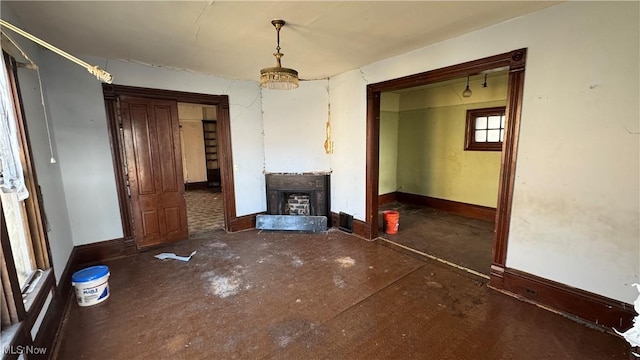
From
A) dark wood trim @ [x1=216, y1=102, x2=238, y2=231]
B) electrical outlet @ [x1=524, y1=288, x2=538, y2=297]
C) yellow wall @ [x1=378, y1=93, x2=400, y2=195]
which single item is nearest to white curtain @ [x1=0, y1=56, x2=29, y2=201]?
dark wood trim @ [x1=216, y1=102, x2=238, y2=231]

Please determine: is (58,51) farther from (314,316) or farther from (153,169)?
(153,169)

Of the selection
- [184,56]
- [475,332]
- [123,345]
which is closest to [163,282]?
[123,345]

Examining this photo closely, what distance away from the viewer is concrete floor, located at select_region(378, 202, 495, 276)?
11.1 feet

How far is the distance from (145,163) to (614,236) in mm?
4950

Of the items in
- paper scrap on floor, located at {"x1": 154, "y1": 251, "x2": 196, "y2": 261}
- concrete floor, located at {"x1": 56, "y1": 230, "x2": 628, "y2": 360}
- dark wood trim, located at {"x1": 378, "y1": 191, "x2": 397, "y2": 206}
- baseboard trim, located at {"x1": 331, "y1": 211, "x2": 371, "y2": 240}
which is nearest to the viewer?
concrete floor, located at {"x1": 56, "y1": 230, "x2": 628, "y2": 360}

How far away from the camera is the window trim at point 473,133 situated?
188 inches

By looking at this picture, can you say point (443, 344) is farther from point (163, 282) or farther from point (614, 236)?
point (163, 282)

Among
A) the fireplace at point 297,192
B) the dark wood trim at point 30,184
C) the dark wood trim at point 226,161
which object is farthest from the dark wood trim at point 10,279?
the fireplace at point 297,192

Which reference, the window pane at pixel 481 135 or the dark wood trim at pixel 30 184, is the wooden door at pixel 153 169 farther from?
the window pane at pixel 481 135

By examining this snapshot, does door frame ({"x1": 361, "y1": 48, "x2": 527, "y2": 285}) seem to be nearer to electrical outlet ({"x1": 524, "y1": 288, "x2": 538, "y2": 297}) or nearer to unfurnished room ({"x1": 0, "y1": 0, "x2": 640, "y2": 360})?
unfurnished room ({"x1": 0, "y1": 0, "x2": 640, "y2": 360})

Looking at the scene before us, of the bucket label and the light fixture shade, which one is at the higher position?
the light fixture shade

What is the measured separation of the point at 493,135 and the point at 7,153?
6.02m

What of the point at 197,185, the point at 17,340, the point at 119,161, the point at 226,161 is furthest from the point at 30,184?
the point at 197,185

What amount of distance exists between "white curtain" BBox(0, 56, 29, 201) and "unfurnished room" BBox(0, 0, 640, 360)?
0.04 feet
